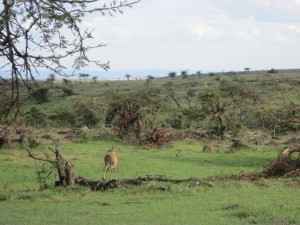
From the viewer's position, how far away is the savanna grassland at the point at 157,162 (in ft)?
37.3

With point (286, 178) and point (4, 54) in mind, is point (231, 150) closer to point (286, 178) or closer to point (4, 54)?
point (286, 178)

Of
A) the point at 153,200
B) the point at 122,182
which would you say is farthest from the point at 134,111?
the point at 153,200

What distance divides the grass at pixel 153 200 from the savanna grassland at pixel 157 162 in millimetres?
24

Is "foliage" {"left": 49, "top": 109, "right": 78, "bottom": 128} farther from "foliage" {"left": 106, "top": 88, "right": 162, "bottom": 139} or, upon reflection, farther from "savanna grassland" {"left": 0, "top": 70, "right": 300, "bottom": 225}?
"foliage" {"left": 106, "top": 88, "right": 162, "bottom": 139}

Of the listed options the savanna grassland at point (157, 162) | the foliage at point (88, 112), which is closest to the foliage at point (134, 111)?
the savanna grassland at point (157, 162)

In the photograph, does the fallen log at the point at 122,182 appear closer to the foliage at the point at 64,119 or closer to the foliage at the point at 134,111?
the foliage at the point at 134,111

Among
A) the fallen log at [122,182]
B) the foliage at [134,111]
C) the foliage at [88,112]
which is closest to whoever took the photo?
the fallen log at [122,182]

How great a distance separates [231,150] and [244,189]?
13689mm

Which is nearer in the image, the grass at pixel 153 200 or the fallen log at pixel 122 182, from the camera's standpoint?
the grass at pixel 153 200

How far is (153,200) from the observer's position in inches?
529

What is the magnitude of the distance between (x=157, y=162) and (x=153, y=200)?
10191 mm

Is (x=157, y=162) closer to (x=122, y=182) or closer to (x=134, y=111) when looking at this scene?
(x=122, y=182)

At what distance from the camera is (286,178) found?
17641mm

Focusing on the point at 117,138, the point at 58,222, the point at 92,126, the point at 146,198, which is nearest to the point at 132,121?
the point at 117,138
